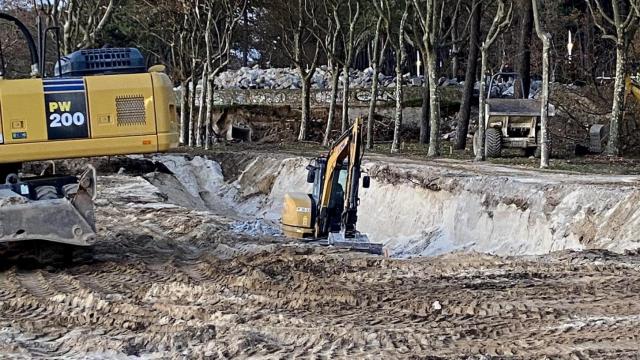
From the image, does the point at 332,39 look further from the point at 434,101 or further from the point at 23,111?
the point at 23,111

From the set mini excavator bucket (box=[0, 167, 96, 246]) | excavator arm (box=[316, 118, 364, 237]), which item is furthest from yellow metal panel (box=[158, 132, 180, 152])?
excavator arm (box=[316, 118, 364, 237])

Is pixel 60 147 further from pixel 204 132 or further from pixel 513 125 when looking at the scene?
pixel 204 132

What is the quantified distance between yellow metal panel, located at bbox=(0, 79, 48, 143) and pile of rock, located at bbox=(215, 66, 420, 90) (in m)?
37.5

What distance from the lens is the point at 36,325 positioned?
9.99 m

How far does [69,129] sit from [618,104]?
1668 cm

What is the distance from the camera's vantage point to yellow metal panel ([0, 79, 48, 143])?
1252 cm

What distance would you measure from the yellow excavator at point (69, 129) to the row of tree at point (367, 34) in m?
12.0

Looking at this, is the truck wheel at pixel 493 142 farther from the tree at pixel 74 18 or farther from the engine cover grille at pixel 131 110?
the engine cover grille at pixel 131 110

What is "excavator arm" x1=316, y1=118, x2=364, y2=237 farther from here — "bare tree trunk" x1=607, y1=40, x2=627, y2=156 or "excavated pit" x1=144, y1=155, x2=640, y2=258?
"bare tree trunk" x1=607, y1=40, x2=627, y2=156

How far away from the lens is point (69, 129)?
1285cm

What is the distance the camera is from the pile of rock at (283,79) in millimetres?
51250

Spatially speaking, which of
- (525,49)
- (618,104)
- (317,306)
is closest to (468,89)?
(525,49)

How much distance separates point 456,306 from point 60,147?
611cm

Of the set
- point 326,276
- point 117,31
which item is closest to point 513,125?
point 326,276
